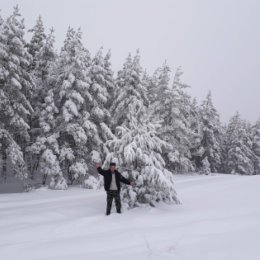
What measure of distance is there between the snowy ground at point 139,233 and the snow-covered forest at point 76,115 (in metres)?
1.58

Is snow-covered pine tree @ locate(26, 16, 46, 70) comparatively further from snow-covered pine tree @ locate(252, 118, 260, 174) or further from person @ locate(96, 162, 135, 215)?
snow-covered pine tree @ locate(252, 118, 260, 174)

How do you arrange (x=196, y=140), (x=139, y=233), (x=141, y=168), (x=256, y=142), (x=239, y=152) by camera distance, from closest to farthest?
1. (x=139, y=233)
2. (x=141, y=168)
3. (x=196, y=140)
4. (x=239, y=152)
5. (x=256, y=142)

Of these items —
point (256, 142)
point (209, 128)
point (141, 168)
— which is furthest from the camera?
point (256, 142)

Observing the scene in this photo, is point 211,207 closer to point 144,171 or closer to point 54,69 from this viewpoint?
point 144,171

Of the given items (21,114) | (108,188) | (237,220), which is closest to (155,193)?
(108,188)

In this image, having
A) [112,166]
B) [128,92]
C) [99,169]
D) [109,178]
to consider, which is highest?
[128,92]

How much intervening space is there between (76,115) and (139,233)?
53.8ft

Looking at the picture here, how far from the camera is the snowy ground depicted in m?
Result: 7.16

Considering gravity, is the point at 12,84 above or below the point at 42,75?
below

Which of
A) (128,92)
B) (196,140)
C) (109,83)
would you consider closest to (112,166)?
(128,92)

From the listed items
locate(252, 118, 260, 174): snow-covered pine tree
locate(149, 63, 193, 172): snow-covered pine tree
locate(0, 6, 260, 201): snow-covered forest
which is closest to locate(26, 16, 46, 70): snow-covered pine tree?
locate(0, 6, 260, 201): snow-covered forest

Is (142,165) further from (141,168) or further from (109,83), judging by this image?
(109,83)

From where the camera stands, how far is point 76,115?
2425 centimetres

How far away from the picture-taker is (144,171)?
12172 mm
